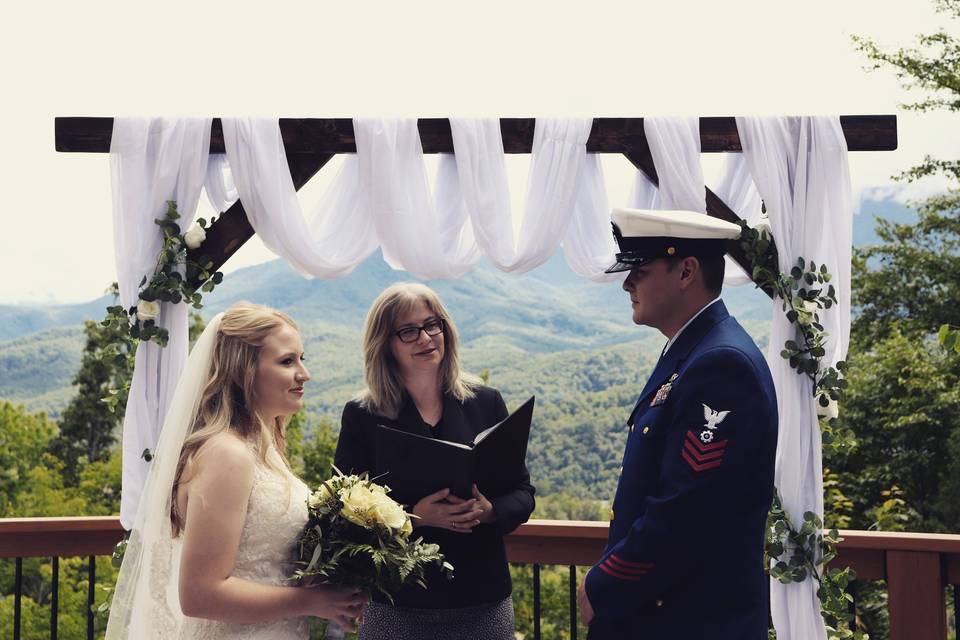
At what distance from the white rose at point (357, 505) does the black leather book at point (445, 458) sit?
0.24 metres

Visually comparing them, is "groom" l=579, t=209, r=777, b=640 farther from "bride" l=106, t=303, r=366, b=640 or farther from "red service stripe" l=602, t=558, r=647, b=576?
"bride" l=106, t=303, r=366, b=640

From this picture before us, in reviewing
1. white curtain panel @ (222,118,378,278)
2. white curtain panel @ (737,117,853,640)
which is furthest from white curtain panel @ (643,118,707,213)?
white curtain panel @ (222,118,378,278)

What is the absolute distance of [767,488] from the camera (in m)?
1.89

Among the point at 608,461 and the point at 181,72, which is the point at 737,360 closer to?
the point at 608,461

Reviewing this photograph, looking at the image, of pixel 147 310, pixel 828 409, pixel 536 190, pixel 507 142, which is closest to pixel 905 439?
pixel 828 409

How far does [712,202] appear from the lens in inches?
140

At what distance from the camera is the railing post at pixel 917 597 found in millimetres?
2875

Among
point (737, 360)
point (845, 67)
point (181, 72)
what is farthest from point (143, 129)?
point (845, 67)

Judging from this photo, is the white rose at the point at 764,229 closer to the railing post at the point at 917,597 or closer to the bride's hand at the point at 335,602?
the railing post at the point at 917,597

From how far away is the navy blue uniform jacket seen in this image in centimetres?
180

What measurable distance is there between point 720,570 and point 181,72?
70.5 ft

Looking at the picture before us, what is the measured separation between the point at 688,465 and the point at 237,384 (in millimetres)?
956

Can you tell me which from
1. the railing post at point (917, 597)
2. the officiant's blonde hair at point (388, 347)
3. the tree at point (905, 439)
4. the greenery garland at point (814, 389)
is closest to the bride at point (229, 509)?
the officiant's blonde hair at point (388, 347)

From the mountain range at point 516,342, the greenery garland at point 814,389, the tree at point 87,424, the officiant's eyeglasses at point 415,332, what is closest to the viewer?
the officiant's eyeglasses at point 415,332
